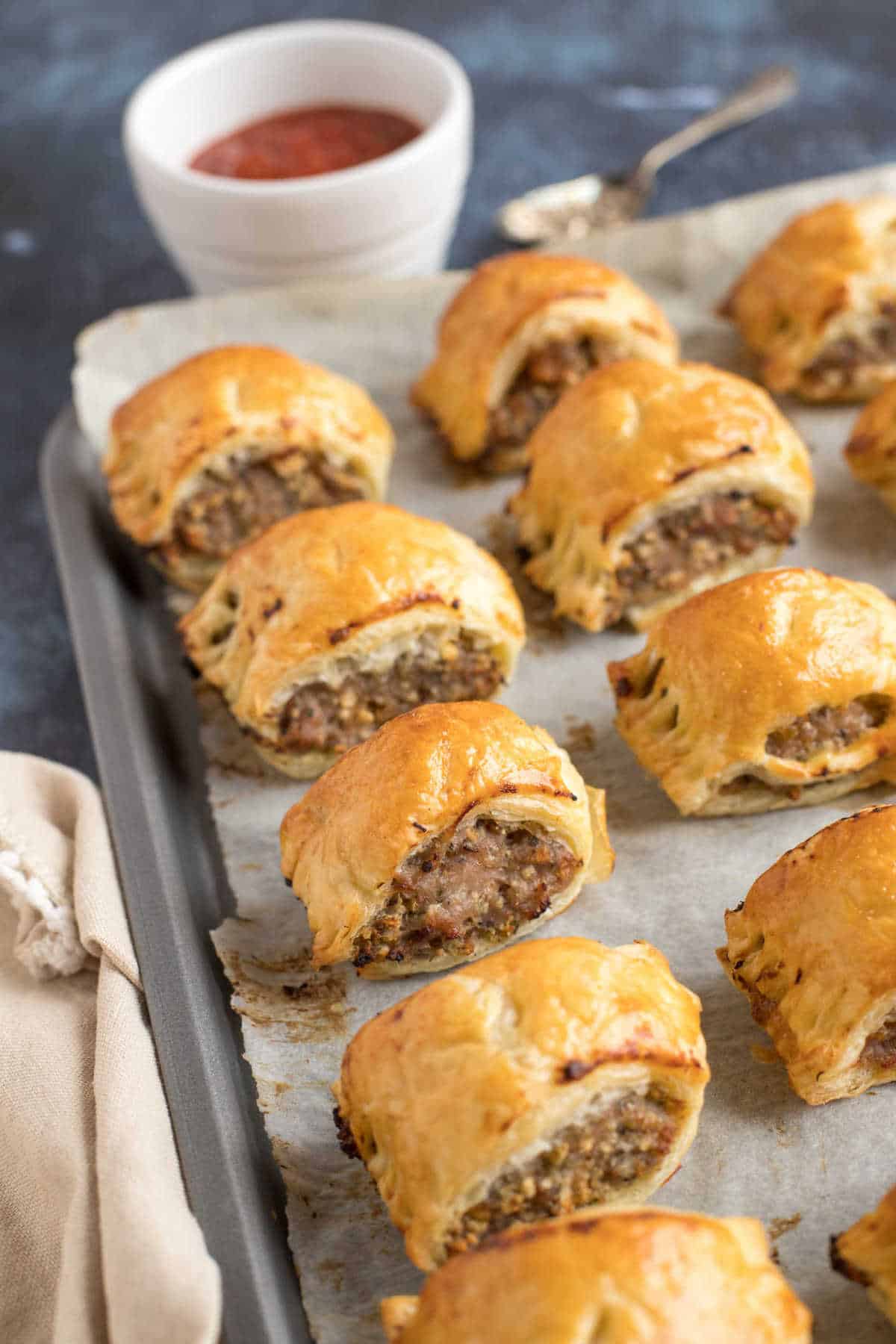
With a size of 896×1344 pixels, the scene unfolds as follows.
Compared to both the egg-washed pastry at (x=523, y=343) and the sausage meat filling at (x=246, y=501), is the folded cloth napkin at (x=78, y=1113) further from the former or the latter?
the egg-washed pastry at (x=523, y=343)

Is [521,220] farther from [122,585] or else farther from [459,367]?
[122,585]

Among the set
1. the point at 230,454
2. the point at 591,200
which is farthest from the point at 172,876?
the point at 591,200

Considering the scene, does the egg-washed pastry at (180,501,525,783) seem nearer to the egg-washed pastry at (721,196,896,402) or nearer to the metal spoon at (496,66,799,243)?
the egg-washed pastry at (721,196,896,402)

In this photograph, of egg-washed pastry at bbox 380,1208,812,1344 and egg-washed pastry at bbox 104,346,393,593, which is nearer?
egg-washed pastry at bbox 380,1208,812,1344

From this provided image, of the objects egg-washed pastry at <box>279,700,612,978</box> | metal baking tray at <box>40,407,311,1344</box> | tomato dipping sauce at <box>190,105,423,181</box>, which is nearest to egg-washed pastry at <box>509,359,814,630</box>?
egg-washed pastry at <box>279,700,612,978</box>

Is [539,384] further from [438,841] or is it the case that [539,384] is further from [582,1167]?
[582,1167]

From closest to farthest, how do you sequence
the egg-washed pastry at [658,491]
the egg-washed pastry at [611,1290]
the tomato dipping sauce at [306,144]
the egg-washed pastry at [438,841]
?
1. the egg-washed pastry at [611,1290]
2. the egg-washed pastry at [438,841]
3. the egg-washed pastry at [658,491]
4. the tomato dipping sauce at [306,144]

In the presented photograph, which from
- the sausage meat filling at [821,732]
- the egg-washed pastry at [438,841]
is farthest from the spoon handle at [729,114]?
the egg-washed pastry at [438,841]
